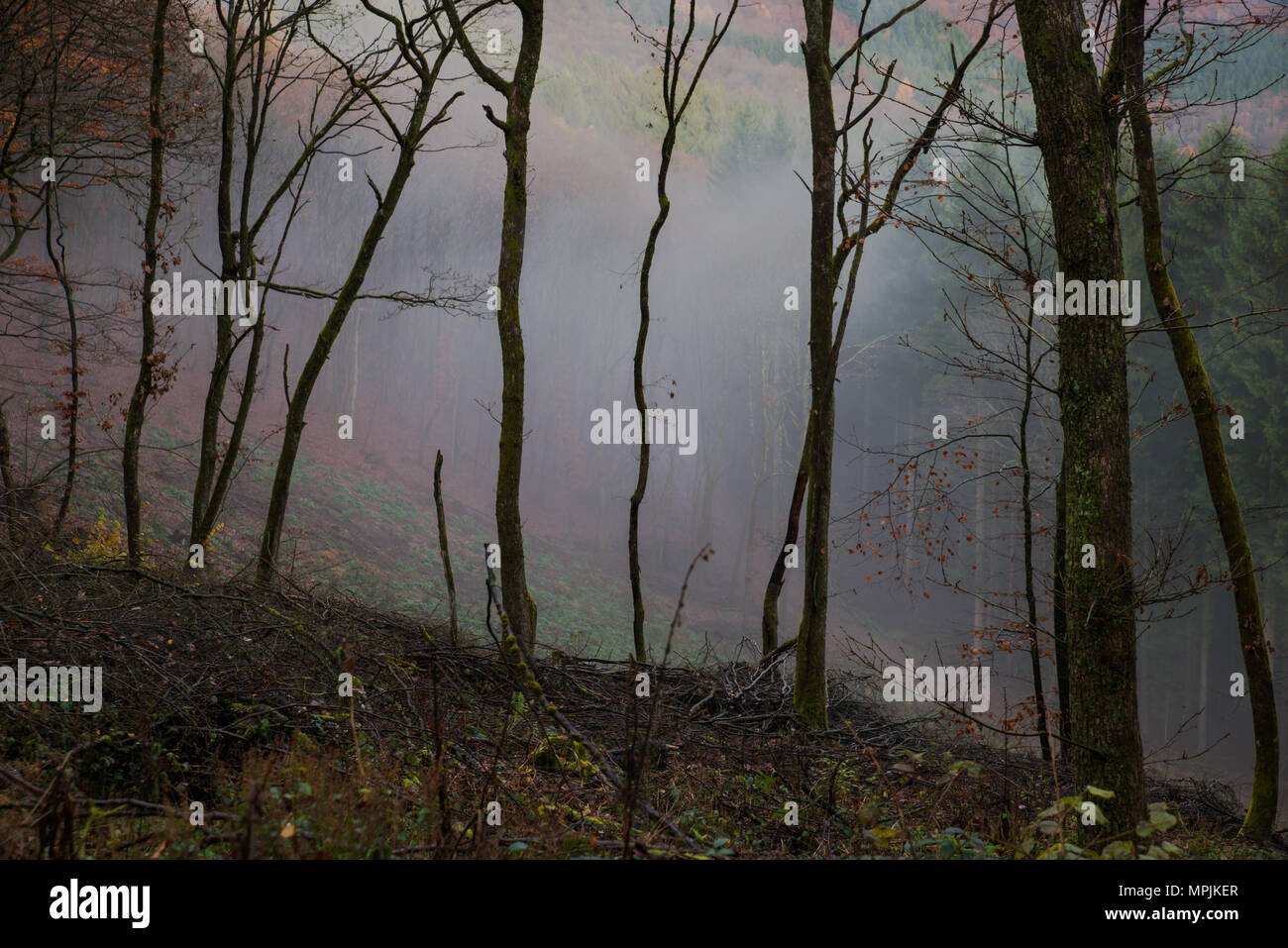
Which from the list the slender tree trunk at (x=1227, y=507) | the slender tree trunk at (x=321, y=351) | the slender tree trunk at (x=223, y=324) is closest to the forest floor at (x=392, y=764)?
the slender tree trunk at (x=1227, y=507)

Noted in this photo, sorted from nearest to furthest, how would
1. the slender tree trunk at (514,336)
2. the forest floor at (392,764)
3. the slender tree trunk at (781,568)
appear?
the forest floor at (392,764) < the slender tree trunk at (514,336) < the slender tree trunk at (781,568)

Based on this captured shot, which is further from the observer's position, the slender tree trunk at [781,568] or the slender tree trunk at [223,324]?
the slender tree trunk at [781,568]

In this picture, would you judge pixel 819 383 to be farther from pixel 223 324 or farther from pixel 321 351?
pixel 223 324

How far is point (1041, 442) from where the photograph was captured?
30.4 metres

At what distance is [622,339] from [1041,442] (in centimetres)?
2183

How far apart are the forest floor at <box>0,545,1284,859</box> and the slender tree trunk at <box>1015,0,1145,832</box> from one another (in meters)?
0.51

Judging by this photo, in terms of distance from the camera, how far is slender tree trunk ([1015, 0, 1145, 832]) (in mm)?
4812

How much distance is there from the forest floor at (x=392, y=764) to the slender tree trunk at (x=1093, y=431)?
0.51 metres

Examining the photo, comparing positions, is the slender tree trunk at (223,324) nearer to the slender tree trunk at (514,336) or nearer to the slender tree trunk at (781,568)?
the slender tree trunk at (514,336)

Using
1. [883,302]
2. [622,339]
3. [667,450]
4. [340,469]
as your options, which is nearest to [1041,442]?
[883,302]

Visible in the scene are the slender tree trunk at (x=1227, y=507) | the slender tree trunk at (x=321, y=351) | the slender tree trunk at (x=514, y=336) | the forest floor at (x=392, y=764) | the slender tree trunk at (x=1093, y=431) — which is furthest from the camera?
the slender tree trunk at (x=321, y=351)

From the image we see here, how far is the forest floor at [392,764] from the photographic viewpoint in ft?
9.50
